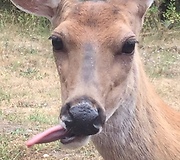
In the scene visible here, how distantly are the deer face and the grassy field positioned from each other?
3.02m

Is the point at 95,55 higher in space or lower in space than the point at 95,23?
lower

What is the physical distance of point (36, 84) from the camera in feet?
35.1

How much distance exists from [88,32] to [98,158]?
3361 mm

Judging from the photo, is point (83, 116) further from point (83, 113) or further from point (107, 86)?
point (107, 86)

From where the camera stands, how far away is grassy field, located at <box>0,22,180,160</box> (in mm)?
7238

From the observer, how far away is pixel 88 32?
4.00 metres

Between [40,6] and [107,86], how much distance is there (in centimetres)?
102

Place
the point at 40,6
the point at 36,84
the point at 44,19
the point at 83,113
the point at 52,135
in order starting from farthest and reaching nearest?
the point at 44,19, the point at 36,84, the point at 40,6, the point at 52,135, the point at 83,113

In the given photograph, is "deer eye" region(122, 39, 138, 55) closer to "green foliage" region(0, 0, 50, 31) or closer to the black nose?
the black nose

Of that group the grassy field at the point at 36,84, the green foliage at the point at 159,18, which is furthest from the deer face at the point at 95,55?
the green foliage at the point at 159,18

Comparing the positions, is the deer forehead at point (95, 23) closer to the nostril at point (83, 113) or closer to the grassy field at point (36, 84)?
the nostril at point (83, 113)

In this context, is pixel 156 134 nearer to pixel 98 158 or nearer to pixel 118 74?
pixel 118 74

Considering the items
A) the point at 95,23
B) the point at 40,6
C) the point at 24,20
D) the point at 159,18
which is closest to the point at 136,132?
the point at 95,23

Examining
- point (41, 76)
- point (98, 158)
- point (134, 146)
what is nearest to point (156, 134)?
point (134, 146)
